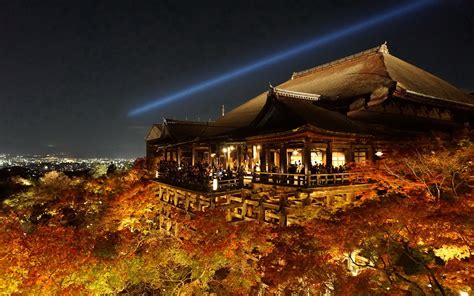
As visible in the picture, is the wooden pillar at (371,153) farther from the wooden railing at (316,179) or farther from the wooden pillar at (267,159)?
the wooden pillar at (267,159)

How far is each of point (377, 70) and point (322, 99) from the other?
5277 mm

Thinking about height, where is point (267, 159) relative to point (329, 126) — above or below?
below

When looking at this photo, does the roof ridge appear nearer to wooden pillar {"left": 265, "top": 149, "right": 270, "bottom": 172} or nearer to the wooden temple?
the wooden temple

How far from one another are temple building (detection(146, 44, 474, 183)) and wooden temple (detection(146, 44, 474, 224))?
62mm

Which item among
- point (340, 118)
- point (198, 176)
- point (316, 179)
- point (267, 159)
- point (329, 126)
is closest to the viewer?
point (316, 179)

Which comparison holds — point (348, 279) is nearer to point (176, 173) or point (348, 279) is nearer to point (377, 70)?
point (176, 173)

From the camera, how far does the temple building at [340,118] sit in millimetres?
16266

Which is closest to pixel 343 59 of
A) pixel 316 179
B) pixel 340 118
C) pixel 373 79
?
pixel 373 79

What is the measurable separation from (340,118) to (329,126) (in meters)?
3.15

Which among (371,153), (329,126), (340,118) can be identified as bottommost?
(371,153)

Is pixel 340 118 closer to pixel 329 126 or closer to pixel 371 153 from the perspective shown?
pixel 371 153

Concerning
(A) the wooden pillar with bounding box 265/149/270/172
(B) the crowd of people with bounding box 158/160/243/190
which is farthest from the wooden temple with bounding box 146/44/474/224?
(B) the crowd of people with bounding box 158/160/243/190

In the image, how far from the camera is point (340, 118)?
716 inches

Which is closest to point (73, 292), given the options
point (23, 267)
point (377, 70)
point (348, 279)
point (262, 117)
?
point (23, 267)
